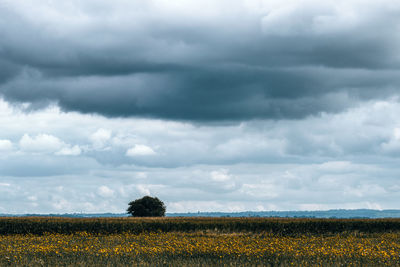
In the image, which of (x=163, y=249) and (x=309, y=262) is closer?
(x=309, y=262)

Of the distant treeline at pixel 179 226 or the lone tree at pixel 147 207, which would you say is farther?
the lone tree at pixel 147 207

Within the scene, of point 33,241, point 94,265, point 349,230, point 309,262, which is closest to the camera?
point 94,265

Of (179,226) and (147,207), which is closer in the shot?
(179,226)

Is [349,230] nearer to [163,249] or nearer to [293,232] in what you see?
[293,232]

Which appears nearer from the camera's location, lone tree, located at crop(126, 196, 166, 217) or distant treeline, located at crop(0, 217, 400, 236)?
distant treeline, located at crop(0, 217, 400, 236)

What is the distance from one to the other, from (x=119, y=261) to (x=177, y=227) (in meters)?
29.1

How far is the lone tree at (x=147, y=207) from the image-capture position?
306 ft

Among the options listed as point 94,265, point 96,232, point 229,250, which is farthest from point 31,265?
point 96,232

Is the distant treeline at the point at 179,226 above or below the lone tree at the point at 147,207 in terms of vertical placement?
below

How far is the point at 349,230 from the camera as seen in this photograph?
183ft

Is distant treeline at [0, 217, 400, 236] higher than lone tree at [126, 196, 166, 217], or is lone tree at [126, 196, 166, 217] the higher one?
lone tree at [126, 196, 166, 217]

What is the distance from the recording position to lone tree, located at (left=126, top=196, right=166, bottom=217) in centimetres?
9331

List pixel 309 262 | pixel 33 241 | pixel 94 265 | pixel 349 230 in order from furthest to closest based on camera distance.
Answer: pixel 349 230 → pixel 33 241 → pixel 309 262 → pixel 94 265

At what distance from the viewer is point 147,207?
309 ft
